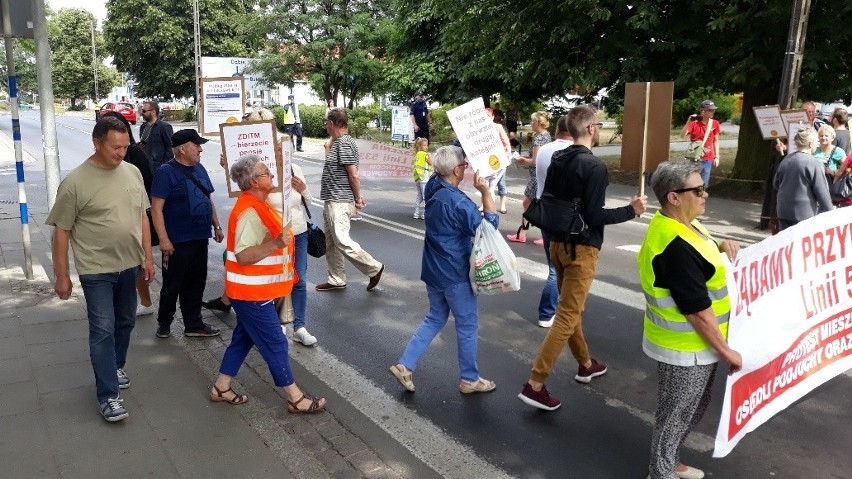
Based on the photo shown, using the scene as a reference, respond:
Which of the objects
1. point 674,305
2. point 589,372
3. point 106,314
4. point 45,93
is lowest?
point 589,372

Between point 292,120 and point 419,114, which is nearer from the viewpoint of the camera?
point 419,114

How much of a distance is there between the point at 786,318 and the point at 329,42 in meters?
33.5

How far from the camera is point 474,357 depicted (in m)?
5.07

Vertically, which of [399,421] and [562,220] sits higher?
[562,220]

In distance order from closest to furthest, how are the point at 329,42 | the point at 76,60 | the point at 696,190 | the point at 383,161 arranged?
the point at 696,190, the point at 383,161, the point at 329,42, the point at 76,60

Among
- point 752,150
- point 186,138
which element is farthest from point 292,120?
point 186,138

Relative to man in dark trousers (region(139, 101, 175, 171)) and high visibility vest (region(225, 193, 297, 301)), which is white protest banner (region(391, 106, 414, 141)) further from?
high visibility vest (region(225, 193, 297, 301))

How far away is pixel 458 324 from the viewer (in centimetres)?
494

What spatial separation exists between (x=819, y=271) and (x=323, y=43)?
110 ft

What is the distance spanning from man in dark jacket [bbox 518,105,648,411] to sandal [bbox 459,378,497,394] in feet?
1.25

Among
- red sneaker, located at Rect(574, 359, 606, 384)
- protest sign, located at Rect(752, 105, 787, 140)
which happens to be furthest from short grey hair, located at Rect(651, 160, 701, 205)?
protest sign, located at Rect(752, 105, 787, 140)

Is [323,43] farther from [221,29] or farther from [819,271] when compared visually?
[819,271]

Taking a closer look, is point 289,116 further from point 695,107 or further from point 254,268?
point 254,268

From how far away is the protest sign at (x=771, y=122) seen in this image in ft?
35.0
